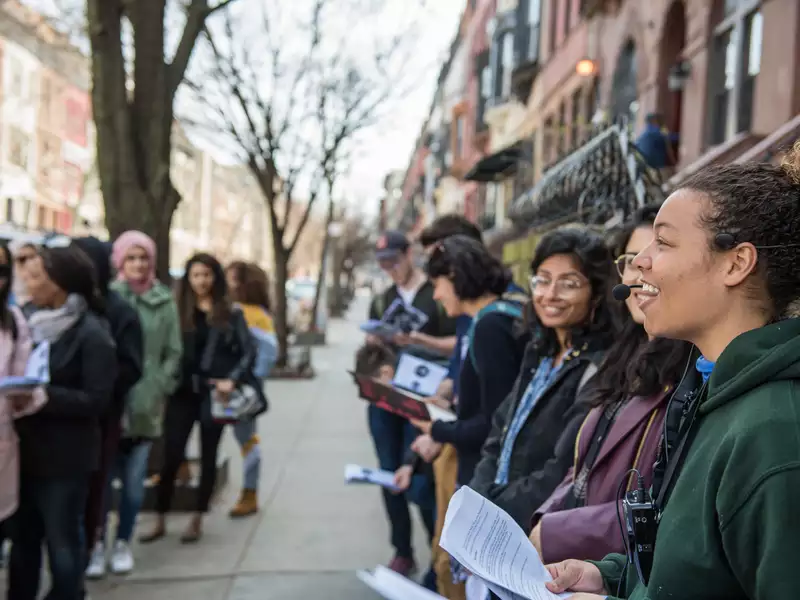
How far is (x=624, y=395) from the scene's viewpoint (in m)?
2.20

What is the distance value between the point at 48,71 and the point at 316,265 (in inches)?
1522

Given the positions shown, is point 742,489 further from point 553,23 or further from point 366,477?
point 553,23

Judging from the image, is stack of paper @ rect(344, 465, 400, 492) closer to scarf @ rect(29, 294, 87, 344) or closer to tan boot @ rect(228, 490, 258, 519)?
scarf @ rect(29, 294, 87, 344)

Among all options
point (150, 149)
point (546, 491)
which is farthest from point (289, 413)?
point (546, 491)

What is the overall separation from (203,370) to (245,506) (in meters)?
1.24

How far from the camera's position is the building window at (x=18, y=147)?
1329 inches

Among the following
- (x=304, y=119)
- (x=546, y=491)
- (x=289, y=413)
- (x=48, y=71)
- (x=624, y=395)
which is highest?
(x=48, y=71)

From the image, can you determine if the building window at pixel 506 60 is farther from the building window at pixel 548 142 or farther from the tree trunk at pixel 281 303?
the tree trunk at pixel 281 303

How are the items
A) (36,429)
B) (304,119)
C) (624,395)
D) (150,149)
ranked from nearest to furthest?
(624,395) < (36,429) < (150,149) < (304,119)

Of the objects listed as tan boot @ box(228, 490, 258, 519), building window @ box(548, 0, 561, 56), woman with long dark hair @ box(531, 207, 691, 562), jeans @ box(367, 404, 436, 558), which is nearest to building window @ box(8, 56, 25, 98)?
building window @ box(548, 0, 561, 56)

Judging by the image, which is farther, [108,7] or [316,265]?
[316,265]

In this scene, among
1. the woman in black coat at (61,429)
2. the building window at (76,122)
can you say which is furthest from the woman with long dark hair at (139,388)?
the building window at (76,122)

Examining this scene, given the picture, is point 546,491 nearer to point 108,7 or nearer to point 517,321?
point 517,321

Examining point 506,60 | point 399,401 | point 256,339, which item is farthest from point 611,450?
point 506,60
